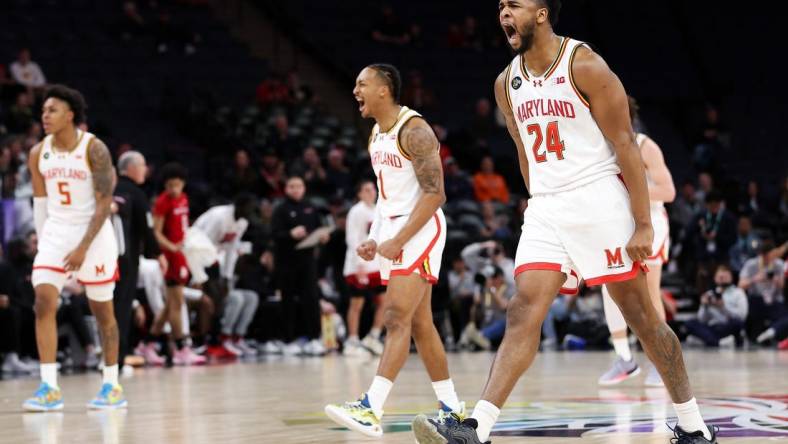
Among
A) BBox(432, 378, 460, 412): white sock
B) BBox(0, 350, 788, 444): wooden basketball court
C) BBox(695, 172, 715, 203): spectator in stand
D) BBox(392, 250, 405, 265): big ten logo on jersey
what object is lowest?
BBox(0, 350, 788, 444): wooden basketball court

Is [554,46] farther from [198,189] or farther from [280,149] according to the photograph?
[280,149]

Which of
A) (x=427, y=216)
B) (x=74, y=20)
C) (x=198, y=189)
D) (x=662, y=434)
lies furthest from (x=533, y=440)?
(x=74, y=20)

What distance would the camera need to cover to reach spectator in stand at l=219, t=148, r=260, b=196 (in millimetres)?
18250

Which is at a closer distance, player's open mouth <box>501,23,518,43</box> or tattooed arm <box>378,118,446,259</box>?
player's open mouth <box>501,23,518,43</box>

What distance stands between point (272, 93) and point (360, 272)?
7.47 meters

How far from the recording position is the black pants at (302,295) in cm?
1529

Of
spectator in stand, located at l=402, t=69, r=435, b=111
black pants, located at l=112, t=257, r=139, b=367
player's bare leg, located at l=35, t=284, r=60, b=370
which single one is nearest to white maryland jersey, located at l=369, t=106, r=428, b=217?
player's bare leg, located at l=35, t=284, r=60, b=370

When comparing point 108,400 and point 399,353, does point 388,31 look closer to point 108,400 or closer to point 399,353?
point 108,400

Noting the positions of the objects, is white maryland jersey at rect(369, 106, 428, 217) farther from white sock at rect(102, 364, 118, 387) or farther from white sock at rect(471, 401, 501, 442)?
white sock at rect(102, 364, 118, 387)

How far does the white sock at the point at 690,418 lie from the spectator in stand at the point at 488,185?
14.5 meters

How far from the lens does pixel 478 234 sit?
18281 mm

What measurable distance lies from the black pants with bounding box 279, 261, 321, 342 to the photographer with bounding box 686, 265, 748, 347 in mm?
4939

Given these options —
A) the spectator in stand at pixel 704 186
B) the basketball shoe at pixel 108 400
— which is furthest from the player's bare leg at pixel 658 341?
the spectator in stand at pixel 704 186

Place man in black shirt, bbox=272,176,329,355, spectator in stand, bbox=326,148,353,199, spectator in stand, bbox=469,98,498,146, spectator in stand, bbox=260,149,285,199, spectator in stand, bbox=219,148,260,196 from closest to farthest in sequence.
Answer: man in black shirt, bbox=272,176,329,355 → spectator in stand, bbox=219,148,260,196 → spectator in stand, bbox=260,149,285,199 → spectator in stand, bbox=326,148,353,199 → spectator in stand, bbox=469,98,498,146
